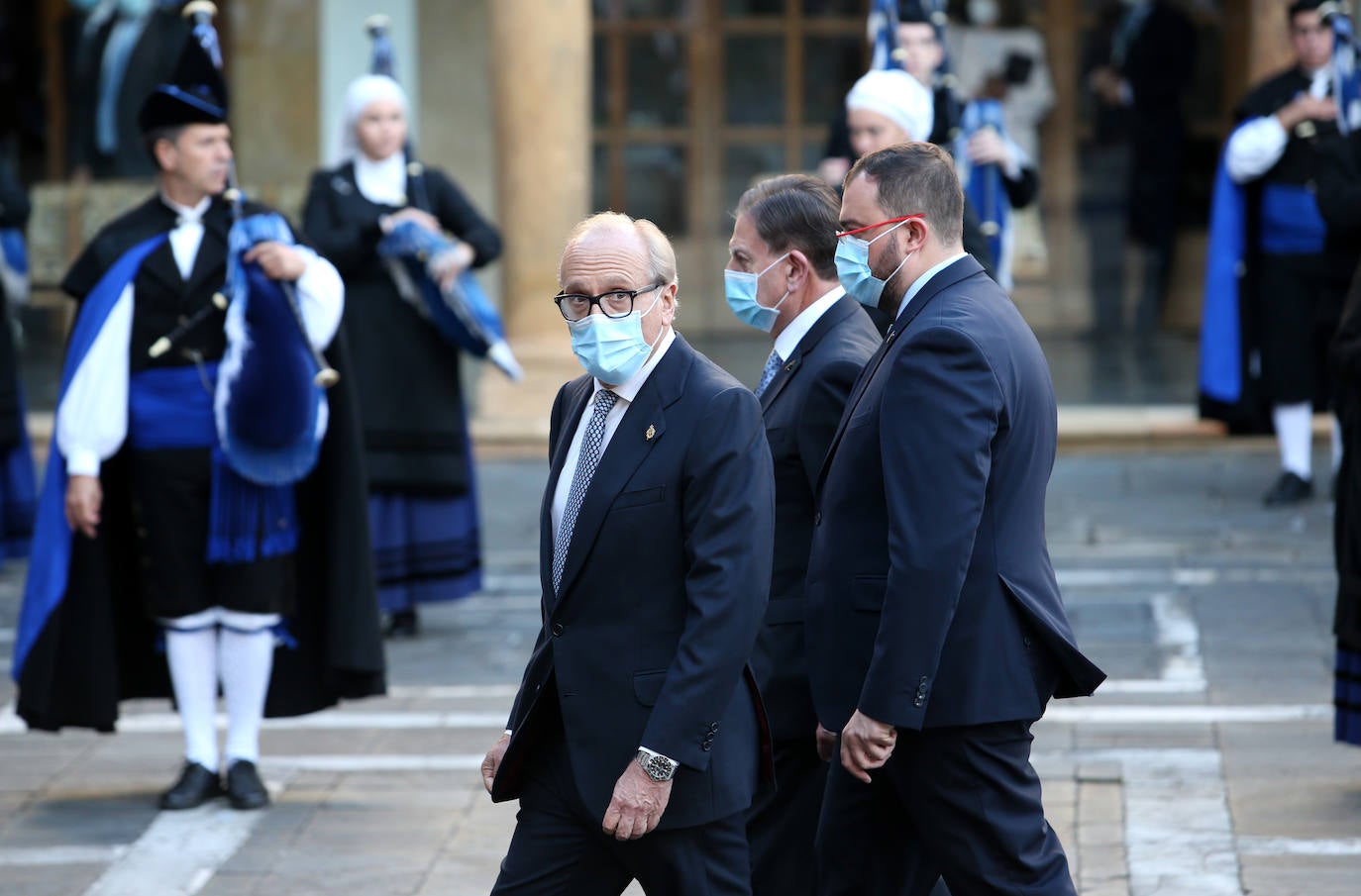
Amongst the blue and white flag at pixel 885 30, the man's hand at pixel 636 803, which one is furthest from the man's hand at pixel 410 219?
the man's hand at pixel 636 803

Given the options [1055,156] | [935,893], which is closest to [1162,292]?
[1055,156]

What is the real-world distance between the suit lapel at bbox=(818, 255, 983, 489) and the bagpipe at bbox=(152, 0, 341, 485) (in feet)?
7.12

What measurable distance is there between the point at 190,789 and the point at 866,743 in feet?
8.91

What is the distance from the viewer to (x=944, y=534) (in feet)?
12.0

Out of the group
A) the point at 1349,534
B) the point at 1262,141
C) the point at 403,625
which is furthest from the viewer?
the point at 1262,141

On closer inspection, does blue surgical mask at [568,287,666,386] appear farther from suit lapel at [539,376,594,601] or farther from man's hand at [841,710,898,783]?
man's hand at [841,710,898,783]

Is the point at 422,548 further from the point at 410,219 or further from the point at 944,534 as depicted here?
the point at 944,534

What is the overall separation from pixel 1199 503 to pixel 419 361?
379cm

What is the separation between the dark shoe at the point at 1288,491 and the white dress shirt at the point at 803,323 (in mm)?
5702

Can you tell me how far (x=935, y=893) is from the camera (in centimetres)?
437

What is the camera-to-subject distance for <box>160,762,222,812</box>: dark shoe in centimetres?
586

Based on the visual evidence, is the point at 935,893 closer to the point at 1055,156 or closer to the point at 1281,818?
the point at 1281,818

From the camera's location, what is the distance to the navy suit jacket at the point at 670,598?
11.8 feet

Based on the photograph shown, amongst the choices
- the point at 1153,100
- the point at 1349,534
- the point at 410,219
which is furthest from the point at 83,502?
the point at 1153,100
